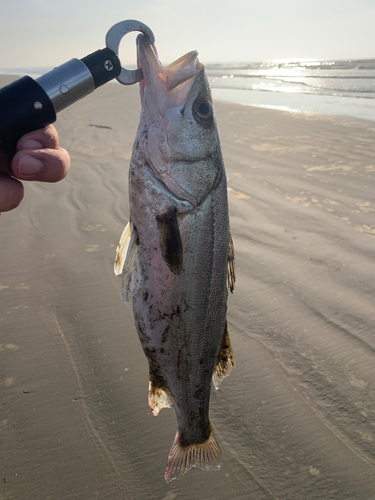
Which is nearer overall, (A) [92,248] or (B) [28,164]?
(B) [28,164]

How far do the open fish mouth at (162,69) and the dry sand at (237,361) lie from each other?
7.46 ft

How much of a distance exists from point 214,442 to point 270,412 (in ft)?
3.02

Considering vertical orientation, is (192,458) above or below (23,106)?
below

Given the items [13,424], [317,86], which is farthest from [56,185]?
[317,86]

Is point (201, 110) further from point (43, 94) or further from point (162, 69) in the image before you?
point (43, 94)

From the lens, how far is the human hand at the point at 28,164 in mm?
1636

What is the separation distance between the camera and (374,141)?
31.7 feet

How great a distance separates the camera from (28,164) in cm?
165

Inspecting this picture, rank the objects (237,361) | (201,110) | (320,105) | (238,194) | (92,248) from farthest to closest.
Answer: (320,105) < (238,194) < (92,248) < (237,361) < (201,110)

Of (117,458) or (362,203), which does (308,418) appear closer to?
(117,458)

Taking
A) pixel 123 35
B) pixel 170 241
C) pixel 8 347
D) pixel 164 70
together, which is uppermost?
pixel 123 35

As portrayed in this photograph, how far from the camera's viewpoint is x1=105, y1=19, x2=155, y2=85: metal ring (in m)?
1.64

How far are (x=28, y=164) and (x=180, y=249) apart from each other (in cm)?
81

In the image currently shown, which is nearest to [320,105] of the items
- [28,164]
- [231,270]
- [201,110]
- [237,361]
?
[237,361]
